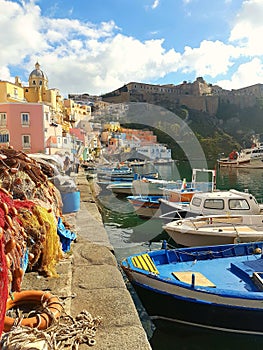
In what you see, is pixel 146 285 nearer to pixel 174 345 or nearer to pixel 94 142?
pixel 174 345

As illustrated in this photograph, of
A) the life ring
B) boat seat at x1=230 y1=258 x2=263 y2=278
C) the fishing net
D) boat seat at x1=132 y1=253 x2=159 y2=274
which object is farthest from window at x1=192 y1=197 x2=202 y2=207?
the fishing net

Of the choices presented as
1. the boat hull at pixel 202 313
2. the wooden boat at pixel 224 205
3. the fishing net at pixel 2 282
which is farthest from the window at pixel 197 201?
the fishing net at pixel 2 282

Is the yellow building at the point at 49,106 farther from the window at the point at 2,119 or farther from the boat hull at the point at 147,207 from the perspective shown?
the boat hull at the point at 147,207

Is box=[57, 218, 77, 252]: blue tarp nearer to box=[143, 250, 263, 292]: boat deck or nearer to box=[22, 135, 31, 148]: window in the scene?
box=[143, 250, 263, 292]: boat deck

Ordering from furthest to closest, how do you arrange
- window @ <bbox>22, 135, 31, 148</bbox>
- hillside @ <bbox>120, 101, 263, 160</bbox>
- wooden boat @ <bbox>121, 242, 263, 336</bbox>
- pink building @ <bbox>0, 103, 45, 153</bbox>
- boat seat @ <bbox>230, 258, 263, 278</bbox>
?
hillside @ <bbox>120, 101, 263, 160</bbox>
window @ <bbox>22, 135, 31, 148</bbox>
pink building @ <bbox>0, 103, 45, 153</bbox>
boat seat @ <bbox>230, 258, 263, 278</bbox>
wooden boat @ <bbox>121, 242, 263, 336</bbox>

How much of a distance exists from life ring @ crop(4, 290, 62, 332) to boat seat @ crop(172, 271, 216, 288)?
9.66ft

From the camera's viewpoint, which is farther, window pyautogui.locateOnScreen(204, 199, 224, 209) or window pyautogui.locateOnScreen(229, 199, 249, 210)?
window pyautogui.locateOnScreen(204, 199, 224, 209)

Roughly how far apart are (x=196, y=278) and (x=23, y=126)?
26317mm

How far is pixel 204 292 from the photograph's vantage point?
475cm

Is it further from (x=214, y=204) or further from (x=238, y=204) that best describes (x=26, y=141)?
(x=238, y=204)

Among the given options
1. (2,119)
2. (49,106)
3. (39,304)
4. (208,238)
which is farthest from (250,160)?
(39,304)

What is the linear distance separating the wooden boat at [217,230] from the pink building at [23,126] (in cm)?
2209

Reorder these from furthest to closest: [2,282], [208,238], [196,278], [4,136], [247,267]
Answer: [4,136]
[208,238]
[247,267]
[196,278]
[2,282]

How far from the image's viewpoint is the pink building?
27406 millimetres
